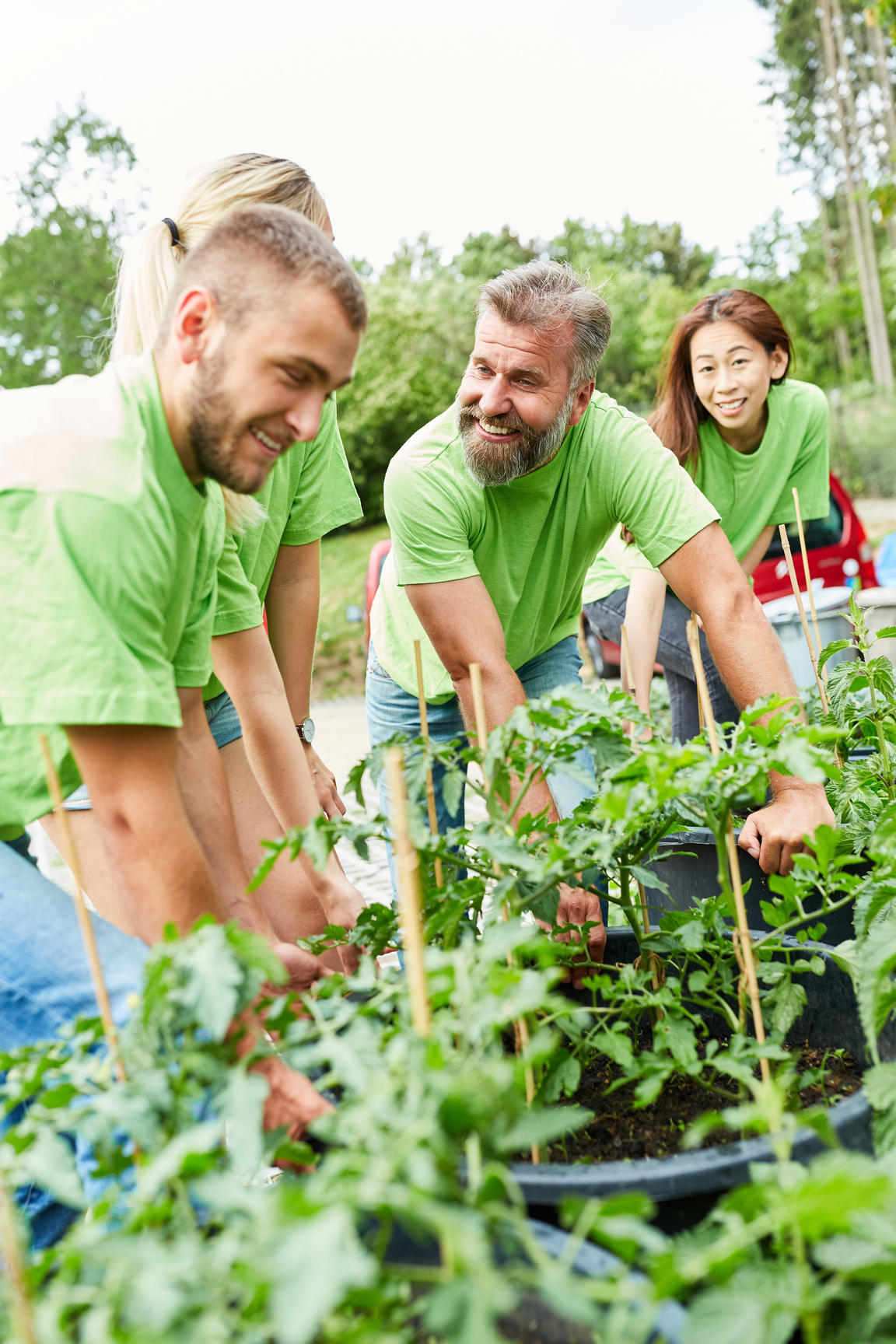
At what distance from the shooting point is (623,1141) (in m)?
1.42

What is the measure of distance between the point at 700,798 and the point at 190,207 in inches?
56.5

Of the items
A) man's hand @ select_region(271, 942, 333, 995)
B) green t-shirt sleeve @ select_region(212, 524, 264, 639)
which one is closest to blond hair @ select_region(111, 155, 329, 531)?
green t-shirt sleeve @ select_region(212, 524, 264, 639)

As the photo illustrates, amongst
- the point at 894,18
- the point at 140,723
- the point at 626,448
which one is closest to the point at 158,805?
the point at 140,723

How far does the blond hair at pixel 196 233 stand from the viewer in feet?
6.12

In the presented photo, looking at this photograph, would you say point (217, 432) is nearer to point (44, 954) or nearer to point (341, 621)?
point (44, 954)

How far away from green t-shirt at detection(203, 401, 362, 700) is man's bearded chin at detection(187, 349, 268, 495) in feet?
1.98

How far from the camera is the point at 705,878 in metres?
2.31

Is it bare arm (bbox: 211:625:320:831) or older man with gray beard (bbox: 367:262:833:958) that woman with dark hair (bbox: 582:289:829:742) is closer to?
older man with gray beard (bbox: 367:262:833:958)

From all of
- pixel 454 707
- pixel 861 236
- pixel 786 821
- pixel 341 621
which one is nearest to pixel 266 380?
pixel 786 821

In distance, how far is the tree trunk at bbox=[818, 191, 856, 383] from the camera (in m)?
26.2

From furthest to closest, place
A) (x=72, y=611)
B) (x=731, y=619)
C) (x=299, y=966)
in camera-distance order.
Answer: (x=731, y=619)
(x=299, y=966)
(x=72, y=611)

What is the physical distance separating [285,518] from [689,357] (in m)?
Result: 1.60

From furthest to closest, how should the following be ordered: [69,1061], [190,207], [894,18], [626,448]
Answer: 1. [894,18]
2. [626,448]
3. [190,207]
4. [69,1061]

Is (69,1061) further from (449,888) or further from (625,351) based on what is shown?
(625,351)
